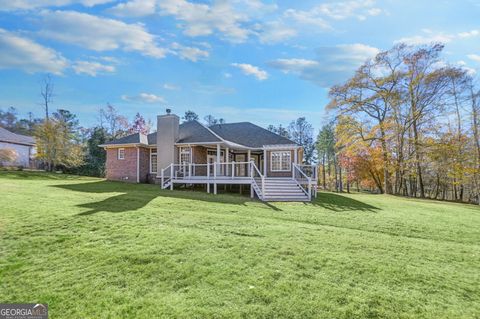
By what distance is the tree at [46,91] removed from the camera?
107 feet

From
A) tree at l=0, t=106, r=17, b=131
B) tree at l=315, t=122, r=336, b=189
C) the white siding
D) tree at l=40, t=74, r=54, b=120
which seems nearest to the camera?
the white siding

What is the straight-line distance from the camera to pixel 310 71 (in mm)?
29688

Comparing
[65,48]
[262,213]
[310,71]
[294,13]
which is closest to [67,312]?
[262,213]

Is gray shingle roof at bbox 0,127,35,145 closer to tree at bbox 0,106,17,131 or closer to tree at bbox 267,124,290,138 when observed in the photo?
tree at bbox 0,106,17,131

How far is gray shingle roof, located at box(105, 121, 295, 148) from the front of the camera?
19.3 m

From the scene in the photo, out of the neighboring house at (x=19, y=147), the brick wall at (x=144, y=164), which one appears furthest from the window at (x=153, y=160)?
the neighboring house at (x=19, y=147)

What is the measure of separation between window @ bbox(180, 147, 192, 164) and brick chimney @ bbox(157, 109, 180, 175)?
43 cm

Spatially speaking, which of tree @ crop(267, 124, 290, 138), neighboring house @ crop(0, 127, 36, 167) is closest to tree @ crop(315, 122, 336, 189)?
tree @ crop(267, 124, 290, 138)

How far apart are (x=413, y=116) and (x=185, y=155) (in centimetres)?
2089

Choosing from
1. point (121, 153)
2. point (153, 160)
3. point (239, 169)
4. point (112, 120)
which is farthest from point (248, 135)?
point (112, 120)

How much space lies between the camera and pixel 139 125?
138ft

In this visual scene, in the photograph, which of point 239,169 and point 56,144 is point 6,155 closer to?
point 56,144

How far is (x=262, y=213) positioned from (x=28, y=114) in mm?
67731

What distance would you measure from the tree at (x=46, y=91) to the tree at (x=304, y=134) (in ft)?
117
